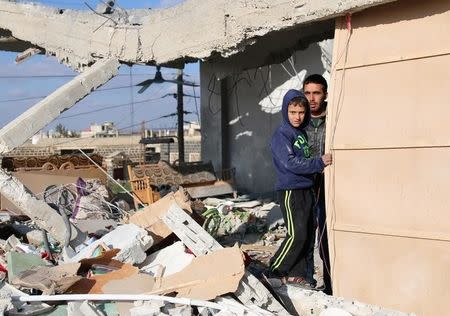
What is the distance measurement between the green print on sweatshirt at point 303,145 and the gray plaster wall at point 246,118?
4.83 m

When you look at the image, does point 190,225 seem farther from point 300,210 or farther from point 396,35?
point 396,35

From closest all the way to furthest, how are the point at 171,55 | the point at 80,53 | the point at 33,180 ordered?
the point at 171,55 → the point at 80,53 → the point at 33,180

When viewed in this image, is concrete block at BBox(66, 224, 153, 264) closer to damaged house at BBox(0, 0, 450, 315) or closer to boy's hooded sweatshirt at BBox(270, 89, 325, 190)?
boy's hooded sweatshirt at BBox(270, 89, 325, 190)

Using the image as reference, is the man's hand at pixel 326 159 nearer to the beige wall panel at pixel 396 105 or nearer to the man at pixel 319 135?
the beige wall panel at pixel 396 105

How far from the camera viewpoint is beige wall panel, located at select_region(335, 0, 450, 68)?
3.84 metres

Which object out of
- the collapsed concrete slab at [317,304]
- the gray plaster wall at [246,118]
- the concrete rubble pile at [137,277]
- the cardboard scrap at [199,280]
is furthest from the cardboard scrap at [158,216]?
the gray plaster wall at [246,118]

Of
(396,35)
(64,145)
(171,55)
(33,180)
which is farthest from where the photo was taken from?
(64,145)

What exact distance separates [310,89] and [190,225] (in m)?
1.58

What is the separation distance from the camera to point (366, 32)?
419cm

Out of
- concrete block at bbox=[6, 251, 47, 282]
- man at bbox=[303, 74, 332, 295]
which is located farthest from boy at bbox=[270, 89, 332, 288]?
concrete block at bbox=[6, 251, 47, 282]

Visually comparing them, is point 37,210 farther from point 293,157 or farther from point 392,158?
point 392,158

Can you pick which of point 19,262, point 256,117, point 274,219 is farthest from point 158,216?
point 256,117

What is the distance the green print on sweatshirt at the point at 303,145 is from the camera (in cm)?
446

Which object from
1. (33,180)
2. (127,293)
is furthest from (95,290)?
(33,180)
